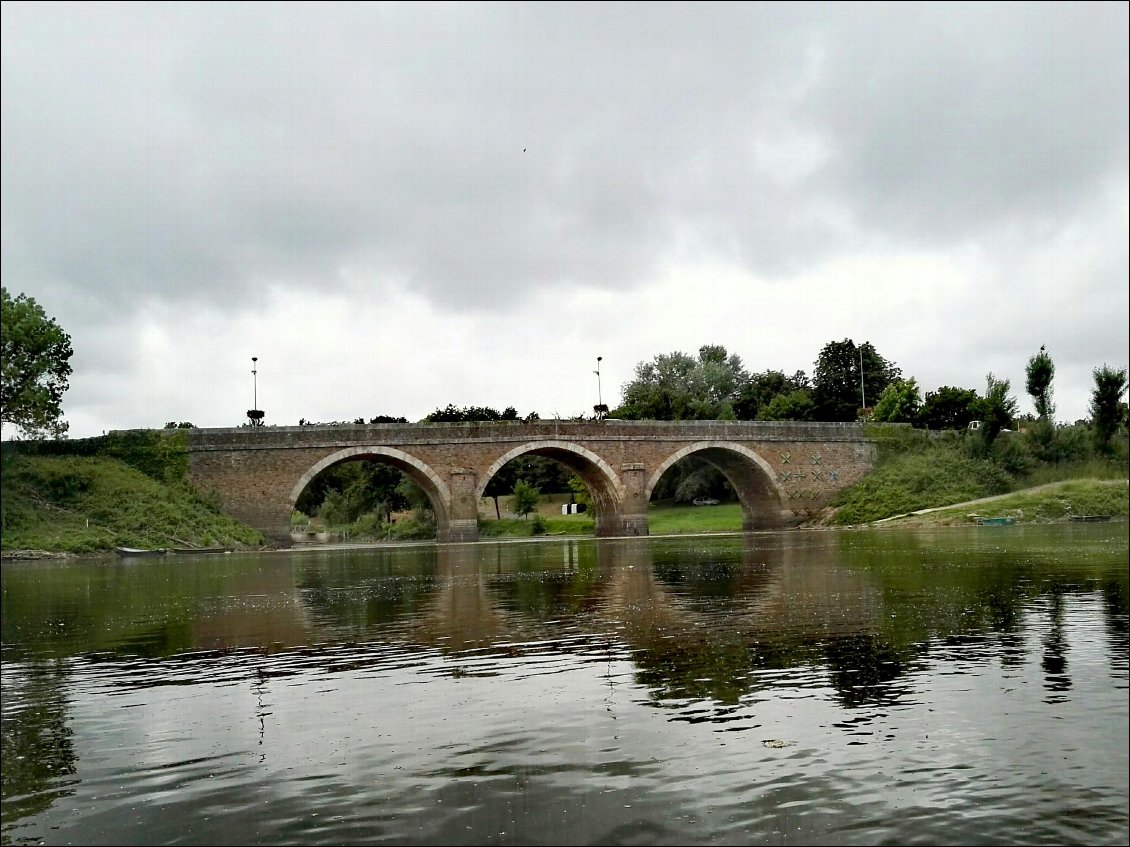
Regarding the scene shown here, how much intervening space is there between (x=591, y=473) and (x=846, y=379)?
49.6 meters

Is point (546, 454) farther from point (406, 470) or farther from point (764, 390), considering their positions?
point (764, 390)

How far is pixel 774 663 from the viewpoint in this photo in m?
12.6

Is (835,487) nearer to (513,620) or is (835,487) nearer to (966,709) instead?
(513,620)

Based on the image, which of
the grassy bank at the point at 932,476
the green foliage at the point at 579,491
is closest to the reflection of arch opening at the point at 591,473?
the grassy bank at the point at 932,476

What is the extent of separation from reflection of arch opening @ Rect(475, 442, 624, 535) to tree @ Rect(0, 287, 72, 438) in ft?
76.1

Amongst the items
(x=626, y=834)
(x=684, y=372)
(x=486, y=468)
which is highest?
(x=684, y=372)

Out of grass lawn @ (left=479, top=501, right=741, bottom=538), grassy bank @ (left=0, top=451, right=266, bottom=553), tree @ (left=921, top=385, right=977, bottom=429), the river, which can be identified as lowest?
the river

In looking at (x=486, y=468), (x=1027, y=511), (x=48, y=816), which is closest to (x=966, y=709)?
(x=48, y=816)

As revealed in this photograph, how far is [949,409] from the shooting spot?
3233 inches

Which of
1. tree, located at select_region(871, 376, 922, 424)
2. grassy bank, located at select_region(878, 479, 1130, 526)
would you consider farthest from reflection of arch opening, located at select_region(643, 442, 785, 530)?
tree, located at select_region(871, 376, 922, 424)

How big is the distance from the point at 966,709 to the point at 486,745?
14.8 ft

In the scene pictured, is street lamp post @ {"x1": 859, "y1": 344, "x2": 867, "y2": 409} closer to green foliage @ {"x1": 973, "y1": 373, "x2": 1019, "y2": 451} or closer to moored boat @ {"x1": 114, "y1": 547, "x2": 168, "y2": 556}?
green foliage @ {"x1": 973, "y1": 373, "x2": 1019, "y2": 451}

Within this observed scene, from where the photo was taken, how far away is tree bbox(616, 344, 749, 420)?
96.4m

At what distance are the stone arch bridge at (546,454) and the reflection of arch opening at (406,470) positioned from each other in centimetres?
6
